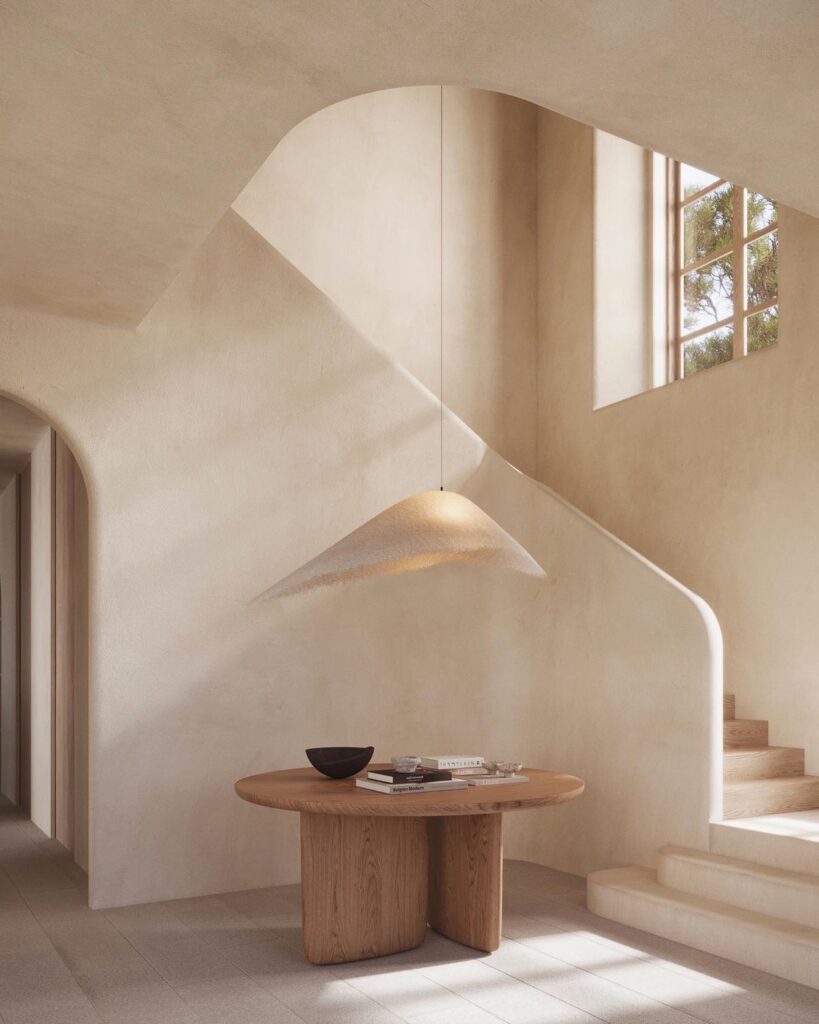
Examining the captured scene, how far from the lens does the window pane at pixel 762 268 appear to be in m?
6.83

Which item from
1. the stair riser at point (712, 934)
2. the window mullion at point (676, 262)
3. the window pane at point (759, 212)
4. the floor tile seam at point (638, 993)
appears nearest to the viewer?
the floor tile seam at point (638, 993)

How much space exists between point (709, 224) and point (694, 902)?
4.78m

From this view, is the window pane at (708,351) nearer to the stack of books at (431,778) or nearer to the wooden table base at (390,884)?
the stack of books at (431,778)

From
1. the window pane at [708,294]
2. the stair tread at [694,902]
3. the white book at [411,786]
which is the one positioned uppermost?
the window pane at [708,294]

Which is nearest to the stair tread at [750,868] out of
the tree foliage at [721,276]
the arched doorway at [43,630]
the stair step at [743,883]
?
the stair step at [743,883]

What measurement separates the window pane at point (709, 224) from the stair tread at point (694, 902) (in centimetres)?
433

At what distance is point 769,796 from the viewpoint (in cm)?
521

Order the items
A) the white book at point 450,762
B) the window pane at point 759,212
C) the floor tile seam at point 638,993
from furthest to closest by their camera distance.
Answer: the window pane at point 759,212, the white book at point 450,762, the floor tile seam at point 638,993

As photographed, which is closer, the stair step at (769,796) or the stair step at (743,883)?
the stair step at (743,883)

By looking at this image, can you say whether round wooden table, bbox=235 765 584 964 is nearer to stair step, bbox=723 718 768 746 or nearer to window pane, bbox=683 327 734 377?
stair step, bbox=723 718 768 746

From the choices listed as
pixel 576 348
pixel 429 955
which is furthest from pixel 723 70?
pixel 576 348

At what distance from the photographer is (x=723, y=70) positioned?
3.00m

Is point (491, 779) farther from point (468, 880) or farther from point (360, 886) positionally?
point (360, 886)

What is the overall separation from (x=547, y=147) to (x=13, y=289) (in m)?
5.17
